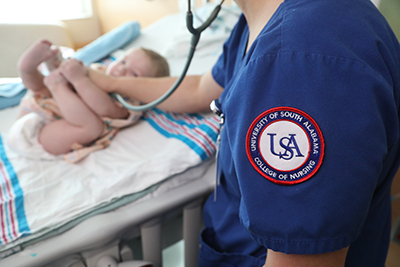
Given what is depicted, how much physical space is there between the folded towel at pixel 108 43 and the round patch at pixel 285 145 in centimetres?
109

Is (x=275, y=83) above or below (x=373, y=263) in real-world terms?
above

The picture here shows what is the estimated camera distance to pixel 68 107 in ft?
3.17

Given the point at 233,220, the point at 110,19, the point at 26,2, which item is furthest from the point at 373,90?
the point at 110,19

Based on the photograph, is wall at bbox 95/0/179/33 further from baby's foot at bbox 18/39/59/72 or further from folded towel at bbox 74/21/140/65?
baby's foot at bbox 18/39/59/72

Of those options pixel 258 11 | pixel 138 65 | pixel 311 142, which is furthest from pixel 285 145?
pixel 138 65

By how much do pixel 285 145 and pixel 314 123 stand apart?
0.15 feet

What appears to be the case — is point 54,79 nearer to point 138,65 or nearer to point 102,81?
point 102,81

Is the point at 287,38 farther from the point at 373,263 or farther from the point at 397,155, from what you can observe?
the point at 373,263

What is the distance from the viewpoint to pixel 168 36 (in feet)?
5.54

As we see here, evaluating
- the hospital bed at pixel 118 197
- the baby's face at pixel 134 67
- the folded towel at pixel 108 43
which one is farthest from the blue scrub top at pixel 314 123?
the folded towel at pixel 108 43

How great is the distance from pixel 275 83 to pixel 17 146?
0.83m

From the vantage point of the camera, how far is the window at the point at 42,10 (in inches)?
31.5

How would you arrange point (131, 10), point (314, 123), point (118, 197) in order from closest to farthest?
point (314, 123)
point (118, 197)
point (131, 10)

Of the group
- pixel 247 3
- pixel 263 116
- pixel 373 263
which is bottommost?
pixel 373 263
